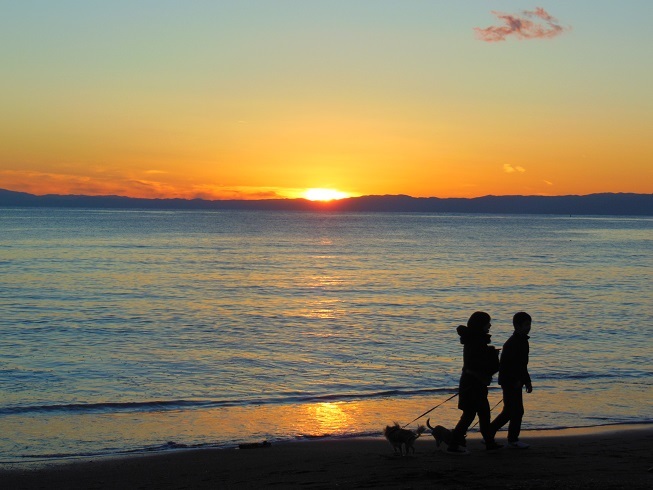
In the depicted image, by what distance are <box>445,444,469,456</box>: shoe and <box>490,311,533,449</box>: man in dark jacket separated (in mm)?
420

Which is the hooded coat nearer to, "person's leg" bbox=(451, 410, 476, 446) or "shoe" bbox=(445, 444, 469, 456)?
"person's leg" bbox=(451, 410, 476, 446)

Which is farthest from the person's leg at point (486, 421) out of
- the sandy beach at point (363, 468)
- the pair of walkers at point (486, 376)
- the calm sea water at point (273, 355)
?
the calm sea water at point (273, 355)

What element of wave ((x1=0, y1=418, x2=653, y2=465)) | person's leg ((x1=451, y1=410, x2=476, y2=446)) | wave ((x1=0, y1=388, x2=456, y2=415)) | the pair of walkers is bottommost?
wave ((x1=0, y1=388, x2=456, y2=415))

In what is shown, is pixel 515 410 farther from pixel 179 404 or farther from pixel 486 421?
pixel 179 404

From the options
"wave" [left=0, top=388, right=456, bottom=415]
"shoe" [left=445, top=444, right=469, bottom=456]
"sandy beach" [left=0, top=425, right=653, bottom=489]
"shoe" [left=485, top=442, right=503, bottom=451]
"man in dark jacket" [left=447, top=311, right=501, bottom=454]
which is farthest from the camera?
"wave" [left=0, top=388, right=456, bottom=415]

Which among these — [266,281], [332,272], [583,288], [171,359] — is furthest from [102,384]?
[332,272]

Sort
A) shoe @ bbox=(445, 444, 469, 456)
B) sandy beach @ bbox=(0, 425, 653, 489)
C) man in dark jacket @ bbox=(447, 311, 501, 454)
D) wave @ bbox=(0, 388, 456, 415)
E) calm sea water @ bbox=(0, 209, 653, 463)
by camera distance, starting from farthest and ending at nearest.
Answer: wave @ bbox=(0, 388, 456, 415) → calm sea water @ bbox=(0, 209, 653, 463) → shoe @ bbox=(445, 444, 469, 456) → man in dark jacket @ bbox=(447, 311, 501, 454) → sandy beach @ bbox=(0, 425, 653, 489)

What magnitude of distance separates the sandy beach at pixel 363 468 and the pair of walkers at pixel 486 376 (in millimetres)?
257

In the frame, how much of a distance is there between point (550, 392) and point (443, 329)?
8133 mm

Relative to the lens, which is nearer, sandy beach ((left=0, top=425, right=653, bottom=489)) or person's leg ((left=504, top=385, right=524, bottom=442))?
sandy beach ((left=0, top=425, right=653, bottom=489))

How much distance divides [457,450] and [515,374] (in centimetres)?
107

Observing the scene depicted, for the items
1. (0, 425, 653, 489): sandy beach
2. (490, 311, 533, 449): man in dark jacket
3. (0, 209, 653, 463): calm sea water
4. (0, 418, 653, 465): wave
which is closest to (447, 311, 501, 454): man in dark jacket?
(490, 311, 533, 449): man in dark jacket

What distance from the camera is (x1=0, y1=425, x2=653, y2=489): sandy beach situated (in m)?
7.27

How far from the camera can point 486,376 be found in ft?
27.9
